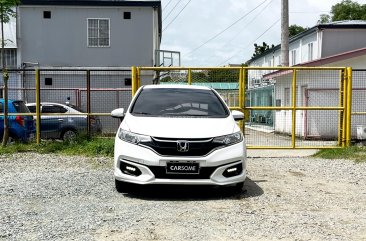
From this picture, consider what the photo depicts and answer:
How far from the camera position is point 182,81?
1274 cm

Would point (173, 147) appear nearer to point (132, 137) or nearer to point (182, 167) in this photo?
point (182, 167)

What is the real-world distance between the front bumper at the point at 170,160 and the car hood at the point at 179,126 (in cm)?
28

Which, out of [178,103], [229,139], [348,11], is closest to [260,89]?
[178,103]

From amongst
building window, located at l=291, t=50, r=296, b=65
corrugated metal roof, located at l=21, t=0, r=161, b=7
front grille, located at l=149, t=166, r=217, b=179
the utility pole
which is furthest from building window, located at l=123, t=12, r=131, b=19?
front grille, located at l=149, t=166, r=217, b=179

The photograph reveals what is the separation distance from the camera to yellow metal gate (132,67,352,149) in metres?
12.2

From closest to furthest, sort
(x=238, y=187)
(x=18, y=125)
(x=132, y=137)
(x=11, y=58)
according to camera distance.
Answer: (x=132, y=137)
(x=238, y=187)
(x=18, y=125)
(x=11, y=58)

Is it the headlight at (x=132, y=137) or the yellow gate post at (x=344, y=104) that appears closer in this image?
the headlight at (x=132, y=137)

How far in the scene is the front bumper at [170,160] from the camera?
6832mm

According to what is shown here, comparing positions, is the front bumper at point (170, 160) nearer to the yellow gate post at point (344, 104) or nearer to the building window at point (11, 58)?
the yellow gate post at point (344, 104)

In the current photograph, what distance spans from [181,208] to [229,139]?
1.33 meters

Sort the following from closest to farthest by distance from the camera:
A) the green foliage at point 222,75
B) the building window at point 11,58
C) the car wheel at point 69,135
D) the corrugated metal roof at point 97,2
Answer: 1. the green foliage at point 222,75
2. the car wheel at point 69,135
3. the corrugated metal roof at point 97,2
4. the building window at point 11,58

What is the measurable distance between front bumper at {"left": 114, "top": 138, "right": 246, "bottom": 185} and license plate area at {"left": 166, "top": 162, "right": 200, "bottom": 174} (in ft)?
0.15

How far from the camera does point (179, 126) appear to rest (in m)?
7.15

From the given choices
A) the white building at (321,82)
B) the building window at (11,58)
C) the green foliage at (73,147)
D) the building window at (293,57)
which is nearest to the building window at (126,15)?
the building window at (11,58)
